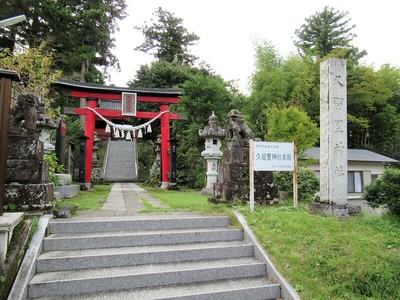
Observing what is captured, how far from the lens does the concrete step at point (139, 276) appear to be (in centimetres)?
325

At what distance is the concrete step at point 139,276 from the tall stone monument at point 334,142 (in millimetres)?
2387

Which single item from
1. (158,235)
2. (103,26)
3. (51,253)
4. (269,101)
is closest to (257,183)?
(158,235)

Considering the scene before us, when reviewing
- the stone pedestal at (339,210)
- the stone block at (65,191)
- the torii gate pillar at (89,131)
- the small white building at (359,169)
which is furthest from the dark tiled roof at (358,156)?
the stone block at (65,191)

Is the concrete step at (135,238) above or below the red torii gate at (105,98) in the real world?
below

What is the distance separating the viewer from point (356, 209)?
5.46 metres

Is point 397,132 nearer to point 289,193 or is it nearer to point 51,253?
point 289,193

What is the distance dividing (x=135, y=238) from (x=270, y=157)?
10.2 feet

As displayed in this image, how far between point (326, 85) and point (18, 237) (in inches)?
236

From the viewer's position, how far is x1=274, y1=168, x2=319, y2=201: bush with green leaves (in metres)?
8.79

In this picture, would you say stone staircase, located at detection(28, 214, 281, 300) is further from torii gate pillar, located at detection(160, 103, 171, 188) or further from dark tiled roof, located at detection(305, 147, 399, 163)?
dark tiled roof, located at detection(305, 147, 399, 163)

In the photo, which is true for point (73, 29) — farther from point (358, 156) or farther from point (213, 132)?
point (358, 156)

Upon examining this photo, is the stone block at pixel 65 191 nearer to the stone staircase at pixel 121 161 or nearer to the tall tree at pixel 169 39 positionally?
the stone staircase at pixel 121 161

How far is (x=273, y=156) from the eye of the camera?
5.79 metres

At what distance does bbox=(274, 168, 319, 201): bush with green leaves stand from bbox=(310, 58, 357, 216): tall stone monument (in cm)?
308
